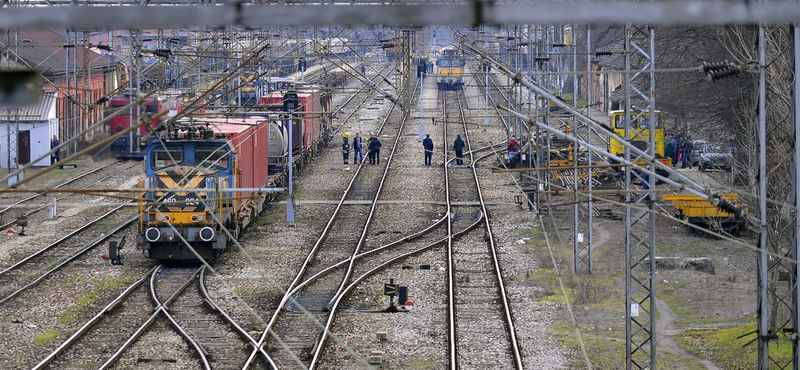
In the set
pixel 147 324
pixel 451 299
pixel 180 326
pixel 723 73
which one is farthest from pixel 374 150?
pixel 723 73

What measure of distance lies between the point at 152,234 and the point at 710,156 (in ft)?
68.4

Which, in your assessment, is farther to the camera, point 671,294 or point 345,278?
point 345,278

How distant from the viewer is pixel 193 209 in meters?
18.0

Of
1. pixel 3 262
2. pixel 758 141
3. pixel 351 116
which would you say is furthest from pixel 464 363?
pixel 351 116

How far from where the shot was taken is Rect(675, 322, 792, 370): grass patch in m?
12.6

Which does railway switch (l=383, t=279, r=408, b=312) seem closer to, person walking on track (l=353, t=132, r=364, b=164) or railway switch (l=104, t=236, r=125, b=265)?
railway switch (l=104, t=236, r=125, b=265)

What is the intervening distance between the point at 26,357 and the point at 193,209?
570 cm

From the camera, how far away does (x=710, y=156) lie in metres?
32.3

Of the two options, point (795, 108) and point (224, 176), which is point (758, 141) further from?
point (224, 176)

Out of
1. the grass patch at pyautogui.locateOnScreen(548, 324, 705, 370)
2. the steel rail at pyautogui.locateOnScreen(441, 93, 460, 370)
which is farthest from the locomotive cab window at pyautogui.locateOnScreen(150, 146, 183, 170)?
the grass patch at pyautogui.locateOnScreen(548, 324, 705, 370)

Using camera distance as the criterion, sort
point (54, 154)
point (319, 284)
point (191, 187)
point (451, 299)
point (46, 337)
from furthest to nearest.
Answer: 1. point (54, 154)
2. point (191, 187)
3. point (319, 284)
4. point (451, 299)
5. point (46, 337)

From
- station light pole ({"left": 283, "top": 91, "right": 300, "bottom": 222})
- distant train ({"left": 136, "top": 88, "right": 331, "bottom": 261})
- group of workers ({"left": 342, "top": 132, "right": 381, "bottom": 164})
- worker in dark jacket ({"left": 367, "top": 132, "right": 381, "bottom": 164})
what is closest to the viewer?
distant train ({"left": 136, "top": 88, "right": 331, "bottom": 261})

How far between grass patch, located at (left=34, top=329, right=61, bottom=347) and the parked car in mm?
21061

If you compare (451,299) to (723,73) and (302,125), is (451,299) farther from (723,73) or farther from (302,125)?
(302,125)
